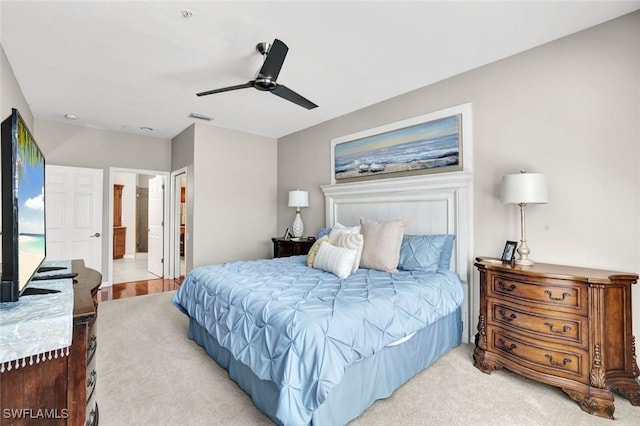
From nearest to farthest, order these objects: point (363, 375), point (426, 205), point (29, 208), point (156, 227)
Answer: point (29, 208) → point (363, 375) → point (426, 205) → point (156, 227)

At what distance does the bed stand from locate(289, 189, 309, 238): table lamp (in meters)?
1.67

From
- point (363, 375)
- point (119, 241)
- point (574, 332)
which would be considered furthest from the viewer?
point (119, 241)

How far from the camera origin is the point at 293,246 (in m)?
4.57

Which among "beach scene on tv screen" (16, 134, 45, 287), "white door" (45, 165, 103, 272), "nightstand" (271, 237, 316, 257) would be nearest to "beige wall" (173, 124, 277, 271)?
"nightstand" (271, 237, 316, 257)

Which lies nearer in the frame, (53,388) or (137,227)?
(53,388)

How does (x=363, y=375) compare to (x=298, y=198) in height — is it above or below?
below

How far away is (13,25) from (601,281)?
4561 mm

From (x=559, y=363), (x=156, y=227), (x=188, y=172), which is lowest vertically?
(x=559, y=363)

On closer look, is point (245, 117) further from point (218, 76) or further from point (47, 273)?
point (47, 273)

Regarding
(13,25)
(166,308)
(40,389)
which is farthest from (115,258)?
(40,389)

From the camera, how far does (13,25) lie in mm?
2322

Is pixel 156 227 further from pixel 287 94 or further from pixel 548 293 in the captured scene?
pixel 548 293

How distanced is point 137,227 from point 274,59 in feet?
30.0

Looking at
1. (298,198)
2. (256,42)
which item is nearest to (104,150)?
(298,198)
